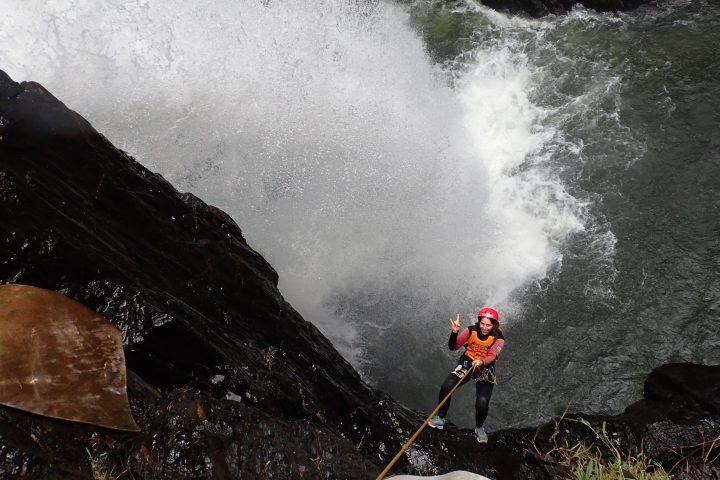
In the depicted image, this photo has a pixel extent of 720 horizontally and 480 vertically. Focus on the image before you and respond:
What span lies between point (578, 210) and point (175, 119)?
725cm

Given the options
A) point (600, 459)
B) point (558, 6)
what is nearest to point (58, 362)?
point (600, 459)

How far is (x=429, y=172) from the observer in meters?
10.9

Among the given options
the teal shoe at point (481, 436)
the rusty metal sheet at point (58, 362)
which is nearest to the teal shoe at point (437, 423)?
the teal shoe at point (481, 436)

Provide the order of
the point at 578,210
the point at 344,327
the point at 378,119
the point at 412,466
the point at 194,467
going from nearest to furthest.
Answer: the point at 194,467
the point at 412,466
the point at 344,327
the point at 578,210
the point at 378,119

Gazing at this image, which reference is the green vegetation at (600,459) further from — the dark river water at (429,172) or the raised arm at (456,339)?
the dark river water at (429,172)

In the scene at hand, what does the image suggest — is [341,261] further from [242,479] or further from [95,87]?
[242,479]

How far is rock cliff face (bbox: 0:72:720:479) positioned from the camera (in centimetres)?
368

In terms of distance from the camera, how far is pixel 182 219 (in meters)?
5.85

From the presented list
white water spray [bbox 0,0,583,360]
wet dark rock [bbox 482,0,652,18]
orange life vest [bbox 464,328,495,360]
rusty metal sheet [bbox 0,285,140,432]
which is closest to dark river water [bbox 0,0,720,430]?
white water spray [bbox 0,0,583,360]

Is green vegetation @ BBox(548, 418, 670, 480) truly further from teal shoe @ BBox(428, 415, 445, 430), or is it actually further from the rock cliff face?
teal shoe @ BBox(428, 415, 445, 430)

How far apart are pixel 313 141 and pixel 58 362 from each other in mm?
7109

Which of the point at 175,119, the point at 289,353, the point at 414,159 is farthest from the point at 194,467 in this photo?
the point at 414,159

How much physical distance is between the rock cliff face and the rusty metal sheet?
3.7 inches

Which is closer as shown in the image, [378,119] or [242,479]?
[242,479]
